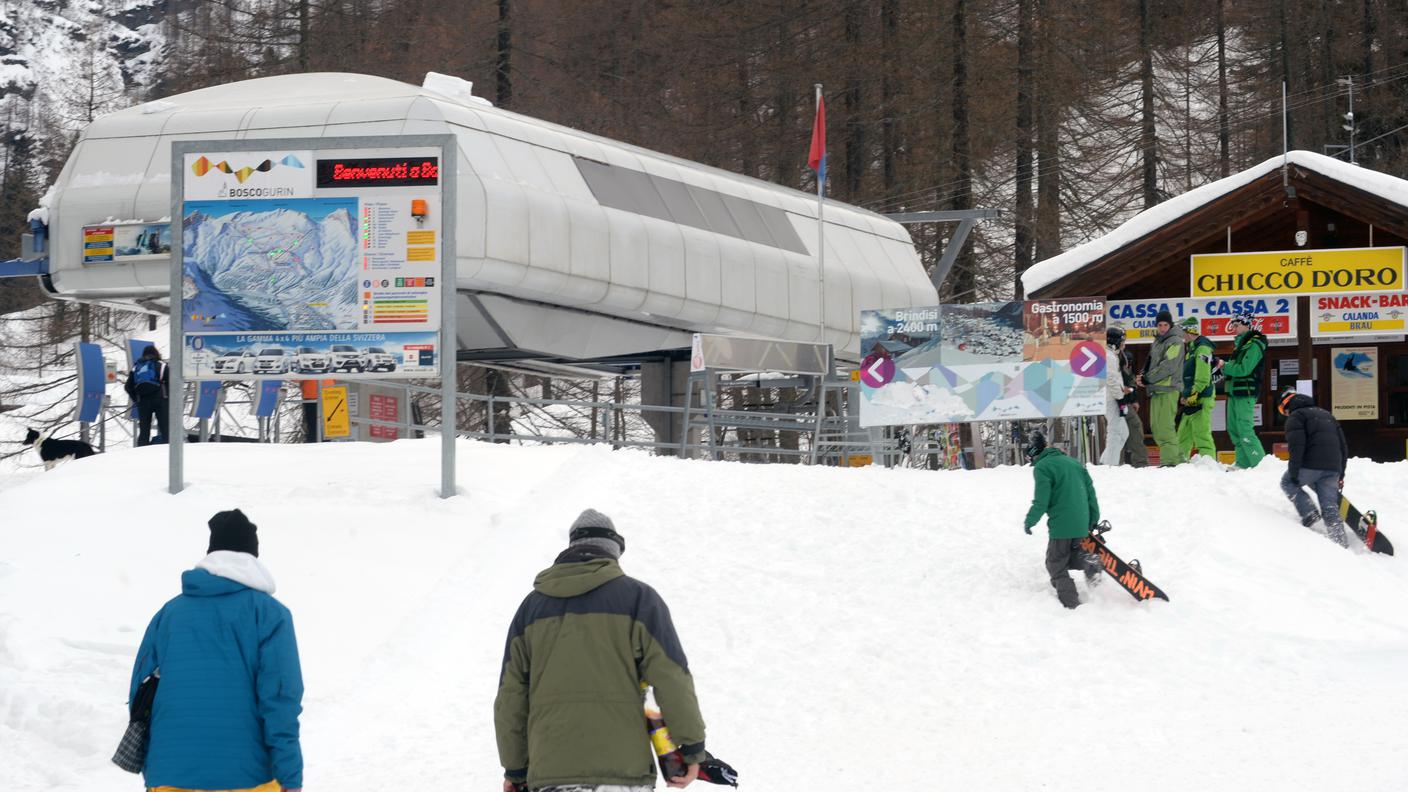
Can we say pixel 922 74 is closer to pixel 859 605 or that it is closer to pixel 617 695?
pixel 859 605

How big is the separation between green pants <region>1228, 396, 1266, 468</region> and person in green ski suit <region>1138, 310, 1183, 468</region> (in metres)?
0.62

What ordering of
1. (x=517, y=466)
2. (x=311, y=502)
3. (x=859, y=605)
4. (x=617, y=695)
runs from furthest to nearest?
(x=517, y=466) < (x=311, y=502) < (x=859, y=605) < (x=617, y=695)

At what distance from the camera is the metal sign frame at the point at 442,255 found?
519 inches

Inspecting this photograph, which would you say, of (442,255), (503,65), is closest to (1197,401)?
(442,255)

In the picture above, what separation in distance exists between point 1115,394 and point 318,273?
28.6ft

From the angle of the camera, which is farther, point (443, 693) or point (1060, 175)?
point (1060, 175)

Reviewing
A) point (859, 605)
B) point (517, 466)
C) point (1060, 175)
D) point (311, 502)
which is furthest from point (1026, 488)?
point (1060, 175)

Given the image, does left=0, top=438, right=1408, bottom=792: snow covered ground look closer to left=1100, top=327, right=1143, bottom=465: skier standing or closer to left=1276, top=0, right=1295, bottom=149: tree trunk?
left=1100, top=327, right=1143, bottom=465: skier standing

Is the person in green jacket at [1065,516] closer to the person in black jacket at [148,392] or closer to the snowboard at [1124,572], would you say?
the snowboard at [1124,572]

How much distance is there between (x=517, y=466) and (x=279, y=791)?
30.2 ft

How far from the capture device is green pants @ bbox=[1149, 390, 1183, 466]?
16.9 meters

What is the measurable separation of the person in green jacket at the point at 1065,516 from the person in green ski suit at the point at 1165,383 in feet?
14.6

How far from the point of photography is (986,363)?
17.6m

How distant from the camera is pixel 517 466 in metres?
14.8
